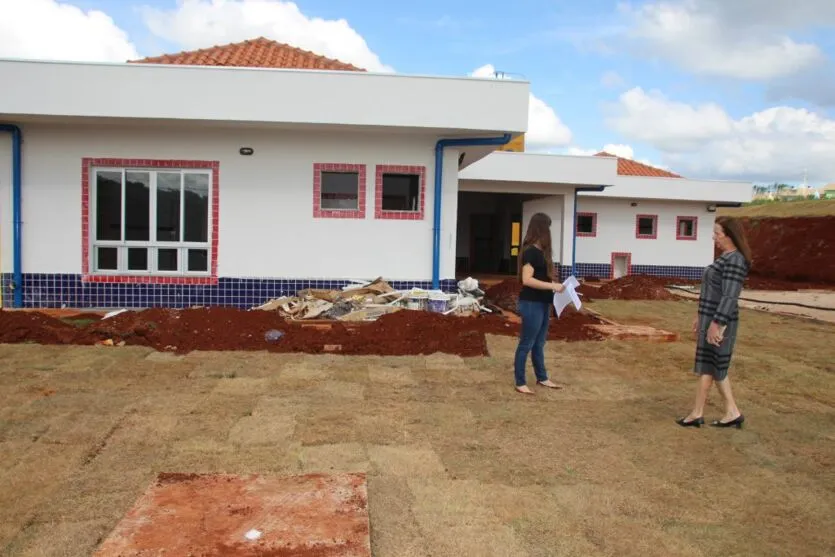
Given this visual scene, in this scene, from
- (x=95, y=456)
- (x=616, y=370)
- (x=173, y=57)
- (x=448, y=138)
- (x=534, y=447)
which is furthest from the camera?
(x=173, y=57)

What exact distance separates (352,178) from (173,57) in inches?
201

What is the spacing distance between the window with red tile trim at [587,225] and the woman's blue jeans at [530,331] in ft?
Answer: 57.3

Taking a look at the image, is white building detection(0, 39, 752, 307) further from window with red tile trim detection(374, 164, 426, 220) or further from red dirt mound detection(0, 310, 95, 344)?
red dirt mound detection(0, 310, 95, 344)

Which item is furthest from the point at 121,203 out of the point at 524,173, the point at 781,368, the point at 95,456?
the point at 524,173

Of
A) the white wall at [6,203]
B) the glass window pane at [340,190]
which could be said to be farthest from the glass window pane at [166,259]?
the glass window pane at [340,190]

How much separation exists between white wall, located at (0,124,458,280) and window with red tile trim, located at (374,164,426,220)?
10 centimetres

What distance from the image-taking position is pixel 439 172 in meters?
11.3

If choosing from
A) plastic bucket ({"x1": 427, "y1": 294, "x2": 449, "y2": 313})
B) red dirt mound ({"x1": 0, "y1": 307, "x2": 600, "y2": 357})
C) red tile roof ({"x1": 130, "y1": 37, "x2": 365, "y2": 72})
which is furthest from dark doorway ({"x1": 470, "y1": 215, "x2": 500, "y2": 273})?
red dirt mound ({"x1": 0, "y1": 307, "x2": 600, "y2": 357})

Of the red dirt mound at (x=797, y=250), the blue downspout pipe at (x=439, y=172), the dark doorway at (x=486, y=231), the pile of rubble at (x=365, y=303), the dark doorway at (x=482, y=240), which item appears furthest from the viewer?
the red dirt mound at (x=797, y=250)

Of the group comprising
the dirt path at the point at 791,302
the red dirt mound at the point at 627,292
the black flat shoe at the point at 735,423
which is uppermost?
the red dirt mound at the point at 627,292

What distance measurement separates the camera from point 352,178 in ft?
37.7

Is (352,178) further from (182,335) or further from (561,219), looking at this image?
(561,219)

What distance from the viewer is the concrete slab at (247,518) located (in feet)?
10.8

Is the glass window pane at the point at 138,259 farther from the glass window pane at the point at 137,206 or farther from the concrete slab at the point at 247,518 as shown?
the concrete slab at the point at 247,518
